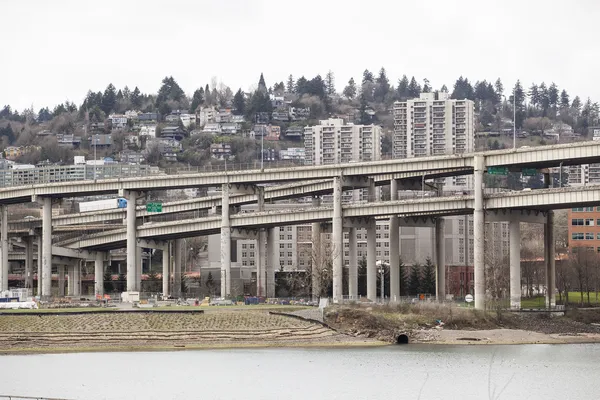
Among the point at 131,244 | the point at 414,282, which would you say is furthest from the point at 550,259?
the point at 131,244

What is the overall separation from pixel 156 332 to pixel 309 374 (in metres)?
23.3

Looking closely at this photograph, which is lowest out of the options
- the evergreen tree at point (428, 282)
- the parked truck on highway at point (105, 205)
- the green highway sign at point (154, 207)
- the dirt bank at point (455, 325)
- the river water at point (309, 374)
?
the river water at point (309, 374)

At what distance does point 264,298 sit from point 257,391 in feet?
238

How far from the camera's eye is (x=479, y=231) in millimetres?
129750

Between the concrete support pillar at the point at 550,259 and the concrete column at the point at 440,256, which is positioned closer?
the concrete support pillar at the point at 550,259

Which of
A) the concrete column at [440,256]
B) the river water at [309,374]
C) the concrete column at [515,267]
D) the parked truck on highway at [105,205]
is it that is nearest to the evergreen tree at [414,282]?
the concrete column at [440,256]

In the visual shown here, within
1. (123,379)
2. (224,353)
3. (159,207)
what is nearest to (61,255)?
(159,207)

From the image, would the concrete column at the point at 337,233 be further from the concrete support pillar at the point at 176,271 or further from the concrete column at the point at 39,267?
the concrete column at the point at 39,267

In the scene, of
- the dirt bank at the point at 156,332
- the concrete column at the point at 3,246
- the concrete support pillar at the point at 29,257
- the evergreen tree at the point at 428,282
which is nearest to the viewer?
the dirt bank at the point at 156,332

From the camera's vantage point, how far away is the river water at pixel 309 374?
241 feet

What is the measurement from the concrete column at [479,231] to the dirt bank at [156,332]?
2652 centimetres

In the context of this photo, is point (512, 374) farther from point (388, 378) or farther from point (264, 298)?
point (264, 298)

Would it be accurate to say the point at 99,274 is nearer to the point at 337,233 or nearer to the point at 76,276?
the point at 76,276

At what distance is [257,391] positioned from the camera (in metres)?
73.8
